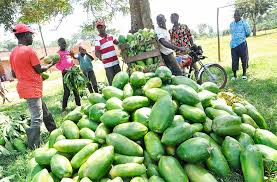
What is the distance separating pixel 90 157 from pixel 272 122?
3202 mm

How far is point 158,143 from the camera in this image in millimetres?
2908

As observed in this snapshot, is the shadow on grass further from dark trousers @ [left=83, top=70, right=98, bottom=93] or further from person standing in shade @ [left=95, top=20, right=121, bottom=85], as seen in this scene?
dark trousers @ [left=83, top=70, right=98, bottom=93]

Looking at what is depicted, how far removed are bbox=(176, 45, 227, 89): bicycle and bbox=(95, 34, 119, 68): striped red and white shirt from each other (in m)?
1.63

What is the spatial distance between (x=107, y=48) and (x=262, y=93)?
369 cm

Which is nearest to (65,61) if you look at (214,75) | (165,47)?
(165,47)

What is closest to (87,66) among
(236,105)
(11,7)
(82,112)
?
(82,112)

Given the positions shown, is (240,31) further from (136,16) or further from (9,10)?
(9,10)

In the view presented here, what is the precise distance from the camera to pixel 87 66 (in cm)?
892

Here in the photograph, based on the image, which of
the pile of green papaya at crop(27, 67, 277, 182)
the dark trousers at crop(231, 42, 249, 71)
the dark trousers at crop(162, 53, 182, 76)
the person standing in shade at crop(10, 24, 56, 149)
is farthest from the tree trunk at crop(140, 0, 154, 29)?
the pile of green papaya at crop(27, 67, 277, 182)

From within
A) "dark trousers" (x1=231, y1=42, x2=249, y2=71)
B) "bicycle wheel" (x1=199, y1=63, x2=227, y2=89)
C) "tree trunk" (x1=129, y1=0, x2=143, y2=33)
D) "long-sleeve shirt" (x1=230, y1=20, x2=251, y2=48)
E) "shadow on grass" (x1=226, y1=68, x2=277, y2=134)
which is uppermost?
"tree trunk" (x1=129, y1=0, x2=143, y2=33)

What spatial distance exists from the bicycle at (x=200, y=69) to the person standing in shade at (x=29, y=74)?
3.73 meters

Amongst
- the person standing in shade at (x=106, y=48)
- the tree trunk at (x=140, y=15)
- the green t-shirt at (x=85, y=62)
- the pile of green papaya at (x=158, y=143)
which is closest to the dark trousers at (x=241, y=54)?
the tree trunk at (x=140, y=15)

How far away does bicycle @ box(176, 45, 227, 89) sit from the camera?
26.5ft

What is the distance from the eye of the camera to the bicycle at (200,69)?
26.5ft
